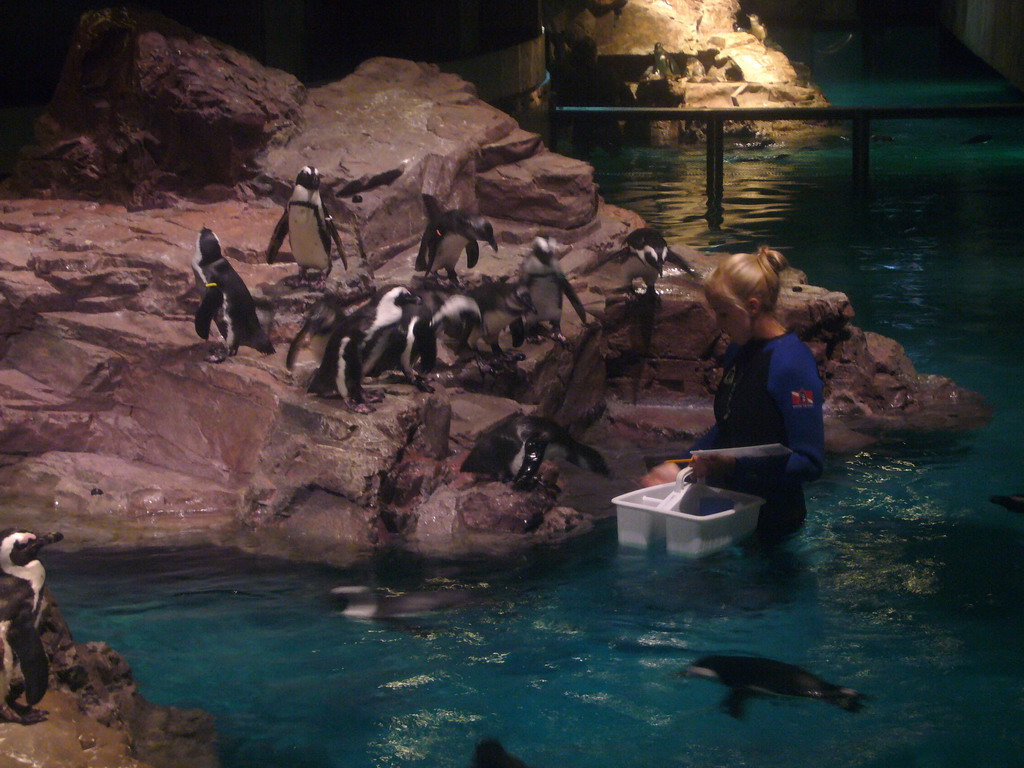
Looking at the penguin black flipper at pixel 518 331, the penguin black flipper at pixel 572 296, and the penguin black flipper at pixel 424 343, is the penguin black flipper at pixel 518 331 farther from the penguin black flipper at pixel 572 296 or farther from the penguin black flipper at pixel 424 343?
the penguin black flipper at pixel 424 343

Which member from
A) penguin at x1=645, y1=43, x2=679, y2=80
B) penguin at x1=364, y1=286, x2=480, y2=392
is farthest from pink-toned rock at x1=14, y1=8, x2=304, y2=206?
penguin at x1=645, y1=43, x2=679, y2=80

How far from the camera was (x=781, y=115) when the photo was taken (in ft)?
45.4

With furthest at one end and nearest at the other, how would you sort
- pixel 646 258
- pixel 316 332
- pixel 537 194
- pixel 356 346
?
1. pixel 537 194
2. pixel 646 258
3. pixel 316 332
4. pixel 356 346

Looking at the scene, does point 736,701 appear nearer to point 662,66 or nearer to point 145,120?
point 145,120

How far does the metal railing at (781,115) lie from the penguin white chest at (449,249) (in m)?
7.10

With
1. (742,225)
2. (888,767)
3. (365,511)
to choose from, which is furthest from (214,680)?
(742,225)

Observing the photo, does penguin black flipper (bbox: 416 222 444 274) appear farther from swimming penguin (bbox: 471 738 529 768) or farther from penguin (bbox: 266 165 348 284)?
swimming penguin (bbox: 471 738 529 768)

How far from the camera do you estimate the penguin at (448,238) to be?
20.9 feet

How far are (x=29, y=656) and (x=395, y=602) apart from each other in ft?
5.29

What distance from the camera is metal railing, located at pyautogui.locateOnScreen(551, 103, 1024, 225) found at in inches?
522

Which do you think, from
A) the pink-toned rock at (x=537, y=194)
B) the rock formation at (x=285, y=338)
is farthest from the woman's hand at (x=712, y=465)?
the pink-toned rock at (x=537, y=194)

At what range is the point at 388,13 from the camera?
15.5 m

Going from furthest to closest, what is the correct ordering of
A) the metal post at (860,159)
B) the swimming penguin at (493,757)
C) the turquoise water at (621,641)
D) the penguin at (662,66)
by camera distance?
the penguin at (662,66)
the metal post at (860,159)
the turquoise water at (621,641)
the swimming penguin at (493,757)

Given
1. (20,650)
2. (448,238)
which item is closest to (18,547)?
(20,650)
